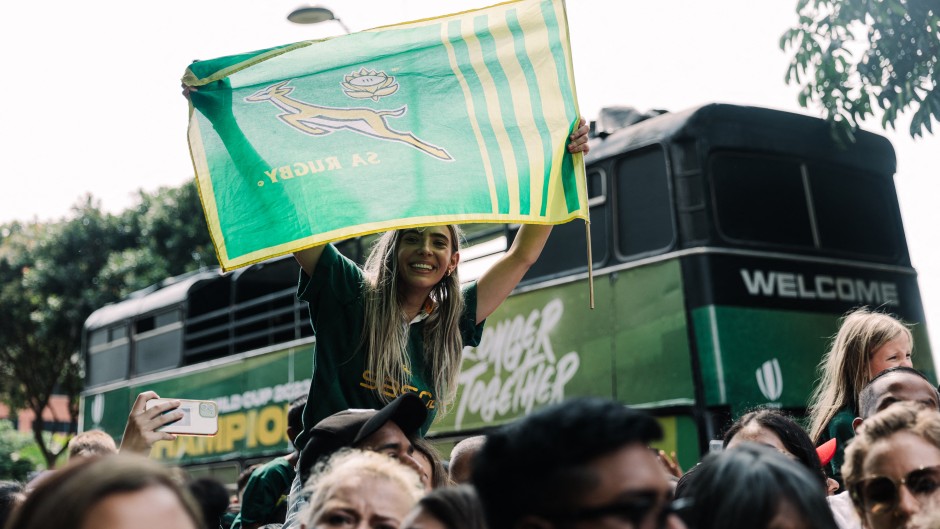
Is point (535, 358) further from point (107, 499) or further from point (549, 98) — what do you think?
point (107, 499)

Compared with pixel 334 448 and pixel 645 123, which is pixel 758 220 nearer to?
pixel 645 123

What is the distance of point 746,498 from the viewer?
1954mm

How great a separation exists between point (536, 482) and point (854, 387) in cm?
322

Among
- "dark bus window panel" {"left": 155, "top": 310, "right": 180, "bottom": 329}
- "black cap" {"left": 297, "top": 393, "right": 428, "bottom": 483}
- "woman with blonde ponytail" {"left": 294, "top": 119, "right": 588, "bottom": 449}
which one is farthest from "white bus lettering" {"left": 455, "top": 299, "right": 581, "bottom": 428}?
"dark bus window panel" {"left": 155, "top": 310, "right": 180, "bottom": 329}

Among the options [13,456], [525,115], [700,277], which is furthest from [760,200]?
[13,456]

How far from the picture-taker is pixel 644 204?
27.0ft

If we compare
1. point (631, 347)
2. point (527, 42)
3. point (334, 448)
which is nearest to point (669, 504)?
point (334, 448)

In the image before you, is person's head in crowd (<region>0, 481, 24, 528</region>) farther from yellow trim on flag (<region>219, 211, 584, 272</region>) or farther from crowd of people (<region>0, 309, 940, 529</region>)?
yellow trim on flag (<region>219, 211, 584, 272</region>)

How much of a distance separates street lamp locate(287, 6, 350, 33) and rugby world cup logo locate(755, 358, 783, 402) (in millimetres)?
5894

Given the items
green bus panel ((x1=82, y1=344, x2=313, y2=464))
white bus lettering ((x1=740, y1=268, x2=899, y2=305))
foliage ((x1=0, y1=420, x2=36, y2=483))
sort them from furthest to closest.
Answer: foliage ((x1=0, y1=420, x2=36, y2=483)) → green bus panel ((x1=82, y1=344, x2=313, y2=464)) → white bus lettering ((x1=740, y1=268, x2=899, y2=305))

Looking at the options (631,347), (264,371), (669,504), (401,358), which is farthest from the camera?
(264,371)

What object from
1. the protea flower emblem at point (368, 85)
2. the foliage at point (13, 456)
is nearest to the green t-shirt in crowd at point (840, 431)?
the protea flower emblem at point (368, 85)

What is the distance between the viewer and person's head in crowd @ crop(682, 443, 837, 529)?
193 cm

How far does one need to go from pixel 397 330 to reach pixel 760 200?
5.42 meters
